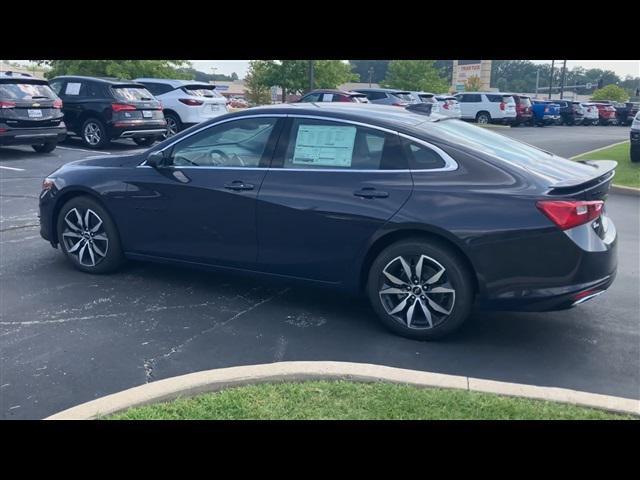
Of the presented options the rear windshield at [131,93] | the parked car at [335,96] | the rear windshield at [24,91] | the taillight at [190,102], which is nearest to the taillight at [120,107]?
→ the rear windshield at [131,93]

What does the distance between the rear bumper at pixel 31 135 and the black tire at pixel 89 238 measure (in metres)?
8.13

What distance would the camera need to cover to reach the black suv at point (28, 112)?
13.4 metres

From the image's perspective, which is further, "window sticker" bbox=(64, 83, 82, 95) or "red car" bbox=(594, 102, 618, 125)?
"red car" bbox=(594, 102, 618, 125)

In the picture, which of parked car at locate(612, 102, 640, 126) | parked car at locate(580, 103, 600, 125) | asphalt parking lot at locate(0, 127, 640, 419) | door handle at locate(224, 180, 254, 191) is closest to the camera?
asphalt parking lot at locate(0, 127, 640, 419)

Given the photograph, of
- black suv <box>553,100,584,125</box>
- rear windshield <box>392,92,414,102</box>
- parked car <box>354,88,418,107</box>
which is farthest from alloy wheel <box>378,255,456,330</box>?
black suv <box>553,100,584,125</box>

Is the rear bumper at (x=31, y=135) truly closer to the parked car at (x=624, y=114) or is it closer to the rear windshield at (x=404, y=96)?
the rear windshield at (x=404, y=96)

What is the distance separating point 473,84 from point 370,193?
2386 inches

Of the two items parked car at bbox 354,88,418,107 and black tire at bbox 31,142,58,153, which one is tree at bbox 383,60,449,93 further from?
black tire at bbox 31,142,58,153

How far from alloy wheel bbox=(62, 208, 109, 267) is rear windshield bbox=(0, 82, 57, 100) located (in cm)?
853

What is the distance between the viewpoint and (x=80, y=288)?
5891 mm

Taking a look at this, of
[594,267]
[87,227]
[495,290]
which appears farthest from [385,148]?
[87,227]

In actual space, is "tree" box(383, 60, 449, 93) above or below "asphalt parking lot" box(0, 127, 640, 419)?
above

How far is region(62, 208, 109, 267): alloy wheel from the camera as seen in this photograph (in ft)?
20.1

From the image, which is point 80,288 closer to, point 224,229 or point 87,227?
point 87,227
